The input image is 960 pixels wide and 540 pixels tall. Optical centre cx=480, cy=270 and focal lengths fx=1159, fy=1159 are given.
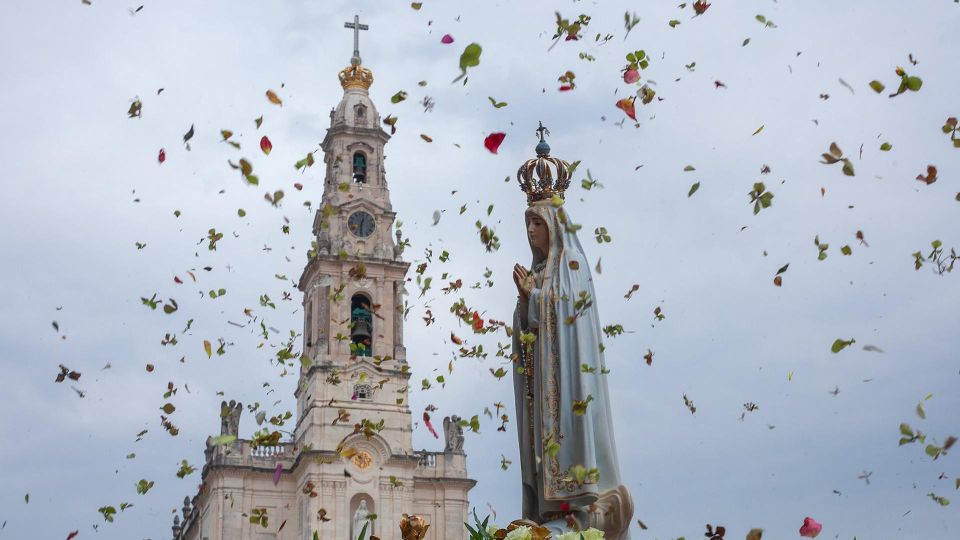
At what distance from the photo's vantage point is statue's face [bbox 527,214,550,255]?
8.47 metres

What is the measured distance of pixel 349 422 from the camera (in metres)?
42.6

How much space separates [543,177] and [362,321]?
3537 cm

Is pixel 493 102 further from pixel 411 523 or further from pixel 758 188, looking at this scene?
pixel 411 523

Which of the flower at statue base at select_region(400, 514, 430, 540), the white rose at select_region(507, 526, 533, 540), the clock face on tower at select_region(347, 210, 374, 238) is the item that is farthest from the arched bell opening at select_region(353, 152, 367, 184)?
the white rose at select_region(507, 526, 533, 540)

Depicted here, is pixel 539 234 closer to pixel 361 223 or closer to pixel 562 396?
pixel 562 396

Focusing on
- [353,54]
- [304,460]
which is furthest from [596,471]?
[353,54]

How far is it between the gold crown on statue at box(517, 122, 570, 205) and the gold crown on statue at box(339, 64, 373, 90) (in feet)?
133

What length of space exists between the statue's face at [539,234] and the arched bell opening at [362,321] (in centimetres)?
3435

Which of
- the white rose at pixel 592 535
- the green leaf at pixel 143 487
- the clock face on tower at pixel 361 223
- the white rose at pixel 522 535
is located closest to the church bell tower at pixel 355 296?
the clock face on tower at pixel 361 223

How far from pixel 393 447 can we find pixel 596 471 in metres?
36.3

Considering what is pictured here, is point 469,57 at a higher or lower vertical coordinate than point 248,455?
lower

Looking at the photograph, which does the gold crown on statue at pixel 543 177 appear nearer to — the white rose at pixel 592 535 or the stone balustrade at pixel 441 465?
the white rose at pixel 592 535

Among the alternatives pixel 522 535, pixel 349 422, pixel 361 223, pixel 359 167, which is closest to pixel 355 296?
pixel 361 223

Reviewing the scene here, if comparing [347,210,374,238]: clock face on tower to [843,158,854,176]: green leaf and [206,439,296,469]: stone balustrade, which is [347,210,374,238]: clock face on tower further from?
[843,158,854,176]: green leaf
